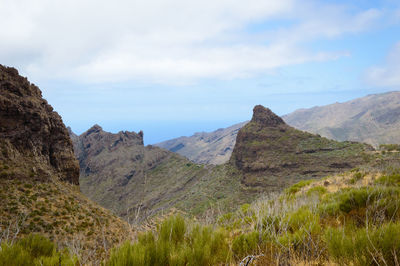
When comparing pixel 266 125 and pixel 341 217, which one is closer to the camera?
pixel 341 217

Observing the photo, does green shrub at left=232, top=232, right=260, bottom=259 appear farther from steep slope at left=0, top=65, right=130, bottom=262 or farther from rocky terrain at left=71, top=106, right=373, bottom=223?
rocky terrain at left=71, top=106, right=373, bottom=223

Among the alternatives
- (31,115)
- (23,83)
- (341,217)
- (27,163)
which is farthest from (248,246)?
(23,83)

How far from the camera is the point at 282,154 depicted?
73500 mm

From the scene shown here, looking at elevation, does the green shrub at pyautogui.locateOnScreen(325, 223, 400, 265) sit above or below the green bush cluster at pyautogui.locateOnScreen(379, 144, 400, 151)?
above

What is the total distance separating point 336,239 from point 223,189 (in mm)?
72385

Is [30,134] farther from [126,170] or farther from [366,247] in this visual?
[126,170]

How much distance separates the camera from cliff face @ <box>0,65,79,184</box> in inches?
1119

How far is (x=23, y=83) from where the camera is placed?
36375 mm

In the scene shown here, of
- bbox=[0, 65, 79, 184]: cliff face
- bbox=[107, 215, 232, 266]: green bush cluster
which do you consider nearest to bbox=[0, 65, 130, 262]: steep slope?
bbox=[0, 65, 79, 184]: cliff face

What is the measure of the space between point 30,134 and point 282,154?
65.3 metres

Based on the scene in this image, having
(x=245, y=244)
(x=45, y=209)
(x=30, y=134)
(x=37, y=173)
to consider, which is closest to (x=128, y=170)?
(x=30, y=134)

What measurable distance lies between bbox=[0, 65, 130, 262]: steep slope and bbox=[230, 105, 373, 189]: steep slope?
4399 centimetres

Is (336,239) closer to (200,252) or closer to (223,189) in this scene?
(200,252)

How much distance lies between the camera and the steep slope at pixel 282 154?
60594 mm
